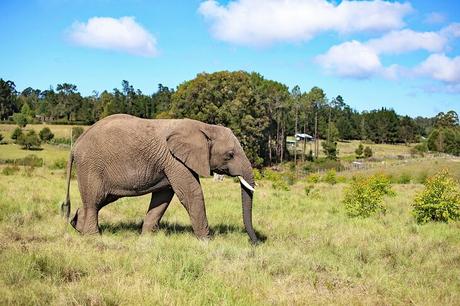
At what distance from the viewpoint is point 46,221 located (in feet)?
34.9

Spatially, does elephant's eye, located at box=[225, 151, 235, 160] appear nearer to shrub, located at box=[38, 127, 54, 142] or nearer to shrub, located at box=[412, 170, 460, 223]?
shrub, located at box=[412, 170, 460, 223]

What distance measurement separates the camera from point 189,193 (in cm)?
933

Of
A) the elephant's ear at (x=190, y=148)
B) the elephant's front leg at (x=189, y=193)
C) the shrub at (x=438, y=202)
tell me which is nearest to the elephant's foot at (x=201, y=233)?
the elephant's front leg at (x=189, y=193)

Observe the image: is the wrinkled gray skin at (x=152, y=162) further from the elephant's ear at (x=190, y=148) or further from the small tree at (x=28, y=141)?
the small tree at (x=28, y=141)

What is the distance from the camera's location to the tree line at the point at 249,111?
46844 millimetres

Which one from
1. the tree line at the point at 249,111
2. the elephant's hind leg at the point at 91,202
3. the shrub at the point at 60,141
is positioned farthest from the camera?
the shrub at the point at 60,141

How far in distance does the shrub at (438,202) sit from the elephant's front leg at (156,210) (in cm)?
746

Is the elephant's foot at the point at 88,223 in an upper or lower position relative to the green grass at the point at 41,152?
upper

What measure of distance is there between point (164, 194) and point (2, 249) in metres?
4.05

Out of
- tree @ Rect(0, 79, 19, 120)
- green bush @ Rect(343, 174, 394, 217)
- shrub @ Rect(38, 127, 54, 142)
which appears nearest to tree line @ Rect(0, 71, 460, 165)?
tree @ Rect(0, 79, 19, 120)

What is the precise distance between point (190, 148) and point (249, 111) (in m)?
39.4

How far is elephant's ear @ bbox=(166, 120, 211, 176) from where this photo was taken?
934 cm

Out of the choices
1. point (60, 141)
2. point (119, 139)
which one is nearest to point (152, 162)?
point (119, 139)

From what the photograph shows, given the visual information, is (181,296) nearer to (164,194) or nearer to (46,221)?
(164,194)
